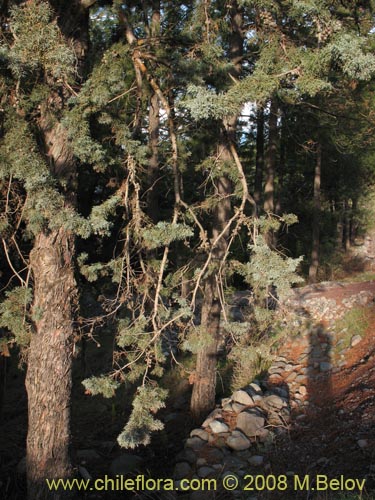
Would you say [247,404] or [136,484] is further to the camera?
[247,404]

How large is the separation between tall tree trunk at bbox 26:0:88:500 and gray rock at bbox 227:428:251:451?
2247 millimetres

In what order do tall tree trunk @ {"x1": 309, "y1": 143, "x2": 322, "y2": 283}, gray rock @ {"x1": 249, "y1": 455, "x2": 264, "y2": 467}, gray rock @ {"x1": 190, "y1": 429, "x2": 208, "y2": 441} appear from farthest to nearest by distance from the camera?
tall tree trunk @ {"x1": 309, "y1": 143, "x2": 322, "y2": 283} → gray rock @ {"x1": 190, "y1": 429, "x2": 208, "y2": 441} → gray rock @ {"x1": 249, "y1": 455, "x2": 264, "y2": 467}

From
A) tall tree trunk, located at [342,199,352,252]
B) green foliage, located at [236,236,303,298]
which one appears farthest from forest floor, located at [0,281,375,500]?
tall tree trunk, located at [342,199,352,252]

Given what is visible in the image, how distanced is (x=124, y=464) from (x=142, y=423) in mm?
3315

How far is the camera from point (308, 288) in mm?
14211

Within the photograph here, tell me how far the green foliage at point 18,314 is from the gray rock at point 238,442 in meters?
3.05

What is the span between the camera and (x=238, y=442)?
6145 mm

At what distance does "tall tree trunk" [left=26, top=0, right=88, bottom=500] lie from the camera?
198 inches

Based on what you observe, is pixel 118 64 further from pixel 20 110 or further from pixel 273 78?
pixel 273 78

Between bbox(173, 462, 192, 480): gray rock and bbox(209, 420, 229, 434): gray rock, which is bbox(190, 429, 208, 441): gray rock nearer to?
bbox(209, 420, 229, 434): gray rock

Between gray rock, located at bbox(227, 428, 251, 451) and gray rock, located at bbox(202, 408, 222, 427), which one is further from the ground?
gray rock, located at bbox(202, 408, 222, 427)

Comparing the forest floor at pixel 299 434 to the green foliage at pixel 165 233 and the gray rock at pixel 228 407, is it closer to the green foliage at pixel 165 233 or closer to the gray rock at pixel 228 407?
the gray rock at pixel 228 407

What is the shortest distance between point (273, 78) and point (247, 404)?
4.80m

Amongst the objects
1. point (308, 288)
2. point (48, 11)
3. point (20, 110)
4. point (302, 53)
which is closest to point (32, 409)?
point (20, 110)
